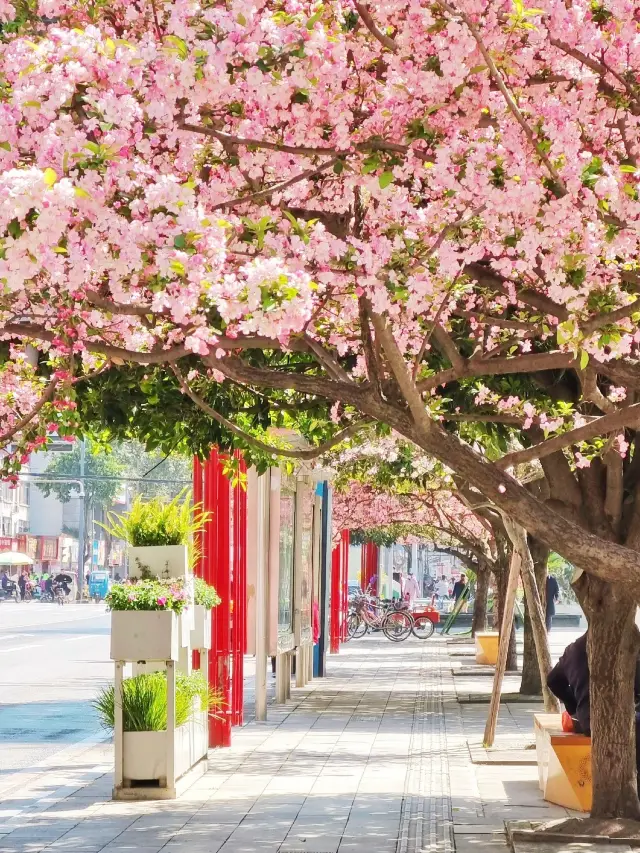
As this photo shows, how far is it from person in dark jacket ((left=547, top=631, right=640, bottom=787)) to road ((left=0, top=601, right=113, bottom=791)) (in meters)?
4.31

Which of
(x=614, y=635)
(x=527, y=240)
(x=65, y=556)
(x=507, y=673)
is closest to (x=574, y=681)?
(x=614, y=635)

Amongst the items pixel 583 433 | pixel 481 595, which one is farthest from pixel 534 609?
pixel 481 595

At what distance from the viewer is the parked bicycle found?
120 feet

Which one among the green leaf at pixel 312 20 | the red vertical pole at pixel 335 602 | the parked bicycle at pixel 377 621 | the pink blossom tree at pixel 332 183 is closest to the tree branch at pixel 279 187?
the pink blossom tree at pixel 332 183

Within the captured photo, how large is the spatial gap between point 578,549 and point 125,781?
4.47m

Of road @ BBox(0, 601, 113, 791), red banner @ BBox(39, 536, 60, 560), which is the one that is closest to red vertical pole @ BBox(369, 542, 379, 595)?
road @ BBox(0, 601, 113, 791)

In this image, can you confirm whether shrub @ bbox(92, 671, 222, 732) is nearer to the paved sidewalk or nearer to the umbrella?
the paved sidewalk

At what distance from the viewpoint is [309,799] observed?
32.3 ft

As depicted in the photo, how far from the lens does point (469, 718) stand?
52.5 feet

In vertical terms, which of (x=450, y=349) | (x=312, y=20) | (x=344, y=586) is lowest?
(x=344, y=586)

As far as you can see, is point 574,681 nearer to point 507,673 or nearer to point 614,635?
point 614,635

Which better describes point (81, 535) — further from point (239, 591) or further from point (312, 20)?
point (312, 20)

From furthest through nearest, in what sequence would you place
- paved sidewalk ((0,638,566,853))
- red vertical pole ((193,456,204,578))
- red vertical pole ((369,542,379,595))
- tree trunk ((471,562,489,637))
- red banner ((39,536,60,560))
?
red banner ((39,536,60,560)) < red vertical pole ((369,542,379,595)) < tree trunk ((471,562,489,637)) < red vertical pole ((193,456,204,578)) < paved sidewalk ((0,638,566,853))

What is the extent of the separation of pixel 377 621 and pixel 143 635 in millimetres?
28985
